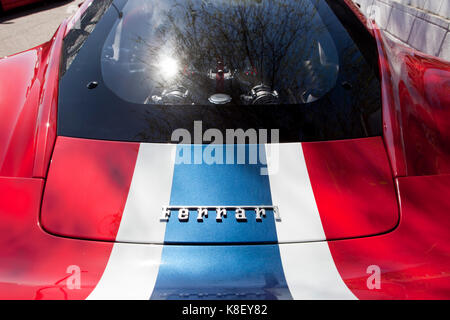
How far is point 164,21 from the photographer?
1.71 metres

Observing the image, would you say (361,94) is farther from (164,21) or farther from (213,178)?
(164,21)

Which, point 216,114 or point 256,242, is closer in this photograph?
point 256,242

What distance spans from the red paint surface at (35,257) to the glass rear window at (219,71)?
0.34 m

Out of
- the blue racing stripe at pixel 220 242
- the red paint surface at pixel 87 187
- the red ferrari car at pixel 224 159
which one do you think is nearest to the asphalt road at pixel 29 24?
the red ferrari car at pixel 224 159

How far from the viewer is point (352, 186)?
118 cm

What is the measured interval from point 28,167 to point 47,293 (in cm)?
48

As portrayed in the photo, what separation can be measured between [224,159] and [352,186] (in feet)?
1.40

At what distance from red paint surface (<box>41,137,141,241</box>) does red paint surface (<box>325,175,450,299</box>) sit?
2.17ft

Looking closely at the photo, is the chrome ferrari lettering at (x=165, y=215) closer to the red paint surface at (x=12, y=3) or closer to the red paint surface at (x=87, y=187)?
the red paint surface at (x=87, y=187)

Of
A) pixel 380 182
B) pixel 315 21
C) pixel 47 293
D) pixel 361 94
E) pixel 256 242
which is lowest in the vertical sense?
pixel 47 293

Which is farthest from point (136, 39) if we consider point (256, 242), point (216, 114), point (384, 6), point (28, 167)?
point (384, 6)

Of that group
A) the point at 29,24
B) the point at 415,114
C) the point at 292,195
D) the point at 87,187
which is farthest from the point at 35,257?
the point at 29,24

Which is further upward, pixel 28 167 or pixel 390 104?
pixel 390 104

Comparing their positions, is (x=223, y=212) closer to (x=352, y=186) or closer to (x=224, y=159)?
(x=224, y=159)
